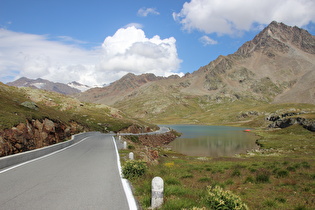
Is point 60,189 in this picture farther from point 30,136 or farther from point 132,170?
point 30,136

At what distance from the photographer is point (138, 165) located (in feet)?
41.8

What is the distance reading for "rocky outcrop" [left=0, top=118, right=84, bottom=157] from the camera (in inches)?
810

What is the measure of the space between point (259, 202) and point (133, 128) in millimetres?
83745

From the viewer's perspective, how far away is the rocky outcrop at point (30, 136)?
20.6 metres

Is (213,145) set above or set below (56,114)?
below

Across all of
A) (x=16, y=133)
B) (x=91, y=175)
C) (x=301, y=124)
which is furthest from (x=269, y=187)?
(x=301, y=124)

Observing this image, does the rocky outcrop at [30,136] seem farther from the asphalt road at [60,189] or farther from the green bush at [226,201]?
the green bush at [226,201]

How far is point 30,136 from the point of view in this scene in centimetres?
2545

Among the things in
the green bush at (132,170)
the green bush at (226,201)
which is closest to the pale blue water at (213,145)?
the green bush at (132,170)

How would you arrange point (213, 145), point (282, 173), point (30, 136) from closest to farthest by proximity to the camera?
1. point (282, 173)
2. point (30, 136)
3. point (213, 145)

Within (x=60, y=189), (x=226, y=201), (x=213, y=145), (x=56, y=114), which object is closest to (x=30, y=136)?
(x=60, y=189)

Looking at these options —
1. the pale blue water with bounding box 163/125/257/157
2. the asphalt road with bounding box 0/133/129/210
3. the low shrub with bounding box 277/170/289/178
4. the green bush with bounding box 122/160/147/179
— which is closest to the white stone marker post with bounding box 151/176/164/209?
the asphalt road with bounding box 0/133/129/210

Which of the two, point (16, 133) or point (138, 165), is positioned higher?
point (16, 133)

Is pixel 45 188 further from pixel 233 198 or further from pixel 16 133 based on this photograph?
pixel 16 133
